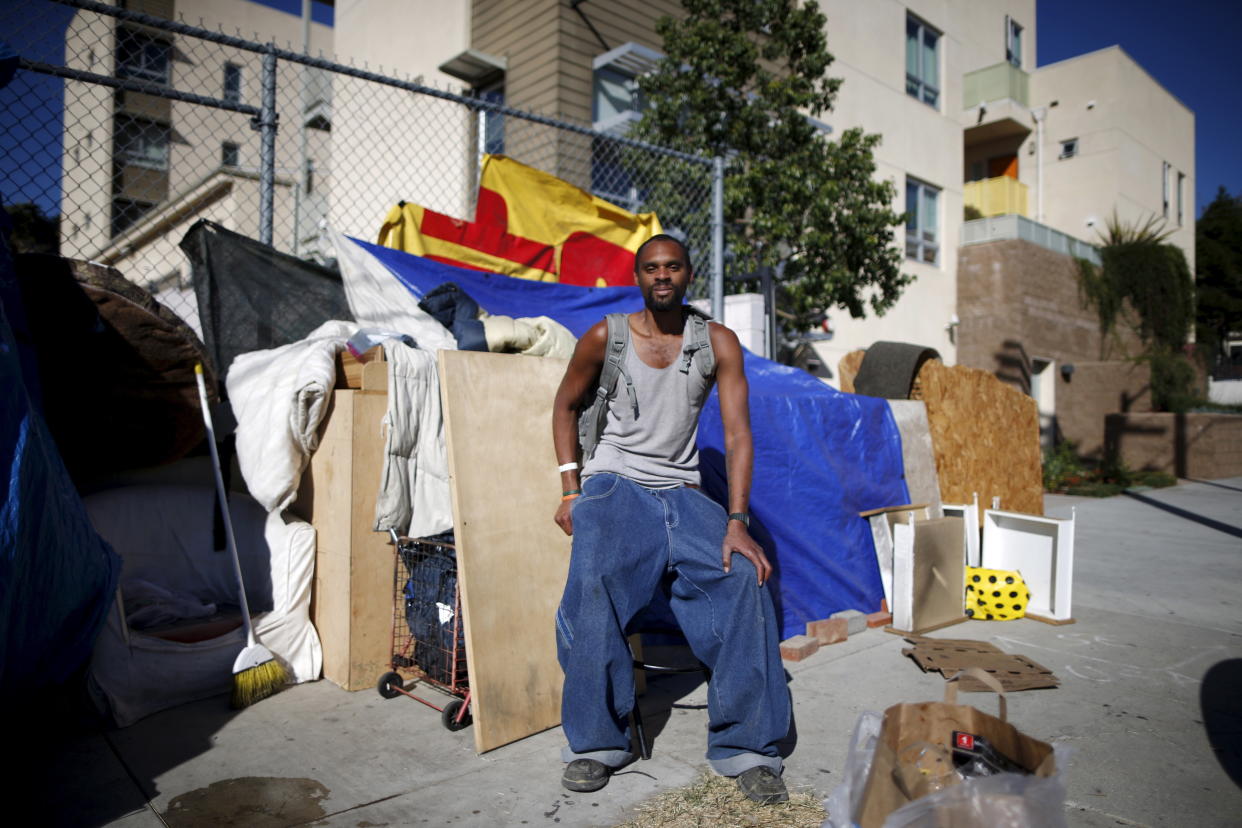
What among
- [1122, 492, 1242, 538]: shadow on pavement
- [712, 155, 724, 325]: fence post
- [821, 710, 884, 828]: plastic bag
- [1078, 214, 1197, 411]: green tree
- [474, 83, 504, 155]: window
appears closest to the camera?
[821, 710, 884, 828]: plastic bag

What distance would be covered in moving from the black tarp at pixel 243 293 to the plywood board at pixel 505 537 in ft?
6.23

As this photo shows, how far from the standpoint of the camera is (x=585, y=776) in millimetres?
2594

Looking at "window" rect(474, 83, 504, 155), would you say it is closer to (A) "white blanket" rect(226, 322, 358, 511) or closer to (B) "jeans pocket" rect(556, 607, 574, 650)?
(A) "white blanket" rect(226, 322, 358, 511)

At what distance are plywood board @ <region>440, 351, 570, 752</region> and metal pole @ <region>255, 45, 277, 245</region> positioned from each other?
6.85 ft

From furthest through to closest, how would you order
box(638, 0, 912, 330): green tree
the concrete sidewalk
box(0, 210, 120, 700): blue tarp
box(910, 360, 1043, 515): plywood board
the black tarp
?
box(638, 0, 912, 330): green tree, box(910, 360, 1043, 515): plywood board, the black tarp, the concrete sidewalk, box(0, 210, 120, 700): blue tarp

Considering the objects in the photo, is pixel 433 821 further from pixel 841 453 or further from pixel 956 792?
pixel 841 453

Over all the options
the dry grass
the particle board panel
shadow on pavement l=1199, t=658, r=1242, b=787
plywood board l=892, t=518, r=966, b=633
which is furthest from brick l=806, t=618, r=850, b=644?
the dry grass

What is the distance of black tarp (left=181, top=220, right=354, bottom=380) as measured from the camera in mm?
4422

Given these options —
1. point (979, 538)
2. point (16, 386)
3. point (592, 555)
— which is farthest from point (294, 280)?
point (979, 538)

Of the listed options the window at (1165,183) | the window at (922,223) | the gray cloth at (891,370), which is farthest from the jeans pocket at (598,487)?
the window at (1165,183)

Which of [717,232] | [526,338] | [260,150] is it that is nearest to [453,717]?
[526,338]

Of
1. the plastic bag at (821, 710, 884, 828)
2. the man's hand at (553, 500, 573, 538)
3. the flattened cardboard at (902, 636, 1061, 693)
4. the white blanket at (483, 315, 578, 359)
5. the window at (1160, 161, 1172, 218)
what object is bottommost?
the flattened cardboard at (902, 636, 1061, 693)

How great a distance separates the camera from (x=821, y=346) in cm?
1423

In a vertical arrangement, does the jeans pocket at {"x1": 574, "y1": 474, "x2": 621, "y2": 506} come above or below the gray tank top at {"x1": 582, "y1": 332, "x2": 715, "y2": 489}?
below
